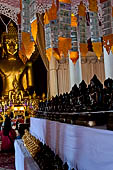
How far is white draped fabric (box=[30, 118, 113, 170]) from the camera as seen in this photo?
106 cm

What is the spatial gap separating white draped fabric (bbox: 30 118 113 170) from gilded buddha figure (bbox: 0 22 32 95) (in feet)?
46.0

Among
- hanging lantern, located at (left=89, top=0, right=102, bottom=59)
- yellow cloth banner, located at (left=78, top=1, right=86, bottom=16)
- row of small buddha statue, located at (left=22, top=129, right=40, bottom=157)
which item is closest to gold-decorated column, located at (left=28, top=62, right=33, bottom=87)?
yellow cloth banner, located at (left=78, top=1, right=86, bottom=16)

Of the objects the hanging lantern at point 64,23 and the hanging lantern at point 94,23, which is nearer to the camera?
the hanging lantern at point 64,23

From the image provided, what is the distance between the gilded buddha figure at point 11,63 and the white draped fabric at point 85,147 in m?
14.0

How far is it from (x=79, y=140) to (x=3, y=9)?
5.26 m

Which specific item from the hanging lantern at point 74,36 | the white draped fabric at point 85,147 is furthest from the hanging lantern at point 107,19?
the white draped fabric at point 85,147

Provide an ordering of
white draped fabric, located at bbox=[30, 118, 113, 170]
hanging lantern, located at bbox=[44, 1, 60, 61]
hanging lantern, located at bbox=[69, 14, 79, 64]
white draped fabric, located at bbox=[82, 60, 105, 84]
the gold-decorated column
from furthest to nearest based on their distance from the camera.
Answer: the gold-decorated column, white draped fabric, located at bbox=[82, 60, 105, 84], hanging lantern, located at bbox=[69, 14, 79, 64], hanging lantern, located at bbox=[44, 1, 60, 61], white draped fabric, located at bbox=[30, 118, 113, 170]

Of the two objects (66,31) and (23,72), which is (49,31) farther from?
(23,72)

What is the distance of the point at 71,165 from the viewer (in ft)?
5.41

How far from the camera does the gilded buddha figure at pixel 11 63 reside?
15.7 m

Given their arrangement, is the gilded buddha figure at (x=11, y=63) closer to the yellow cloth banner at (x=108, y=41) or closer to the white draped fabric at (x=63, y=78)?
the white draped fabric at (x=63, y=78)

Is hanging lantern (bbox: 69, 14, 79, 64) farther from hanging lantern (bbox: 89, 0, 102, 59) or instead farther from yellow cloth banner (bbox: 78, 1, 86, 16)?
hanging lantern (bbox: 89, 0, 102, 59)

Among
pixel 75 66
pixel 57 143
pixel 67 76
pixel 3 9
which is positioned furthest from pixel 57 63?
pixel 57 143

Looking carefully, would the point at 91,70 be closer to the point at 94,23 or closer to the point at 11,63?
the point at 11,63
